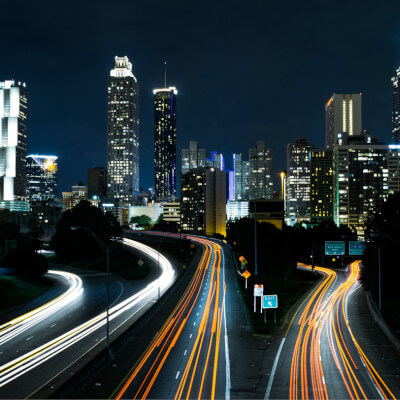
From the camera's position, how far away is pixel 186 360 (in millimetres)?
34000

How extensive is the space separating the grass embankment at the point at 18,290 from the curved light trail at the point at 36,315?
13.3 ft

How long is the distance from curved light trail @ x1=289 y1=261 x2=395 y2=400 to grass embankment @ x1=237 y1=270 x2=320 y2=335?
285 centimetres

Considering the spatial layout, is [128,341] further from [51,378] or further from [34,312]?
[34,312]

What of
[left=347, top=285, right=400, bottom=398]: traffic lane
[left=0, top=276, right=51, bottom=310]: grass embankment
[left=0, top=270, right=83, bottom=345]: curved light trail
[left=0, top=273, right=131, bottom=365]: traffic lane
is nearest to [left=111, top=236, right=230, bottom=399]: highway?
[left=0, top=273, right=131, bottom=365]: traffic lane

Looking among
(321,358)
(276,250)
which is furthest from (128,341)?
(276,250)

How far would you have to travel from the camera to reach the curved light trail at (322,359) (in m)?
27.8

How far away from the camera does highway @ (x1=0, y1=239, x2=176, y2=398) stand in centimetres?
3083

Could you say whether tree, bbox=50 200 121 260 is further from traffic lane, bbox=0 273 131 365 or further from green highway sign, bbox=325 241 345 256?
green highway sign, bbox=325 241 345 256

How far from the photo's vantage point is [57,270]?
113 m

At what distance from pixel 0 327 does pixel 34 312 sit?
370 inches

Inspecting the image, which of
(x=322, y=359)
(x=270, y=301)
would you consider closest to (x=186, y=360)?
(x=322, y=359)

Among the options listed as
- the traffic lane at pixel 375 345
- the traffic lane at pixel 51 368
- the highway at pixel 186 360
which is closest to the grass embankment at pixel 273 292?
the highway at pixel 186 360

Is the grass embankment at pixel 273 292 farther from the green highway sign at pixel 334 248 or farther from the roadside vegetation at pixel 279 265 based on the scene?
the green highway sign at pixel 334 248

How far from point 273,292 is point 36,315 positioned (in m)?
37.1
